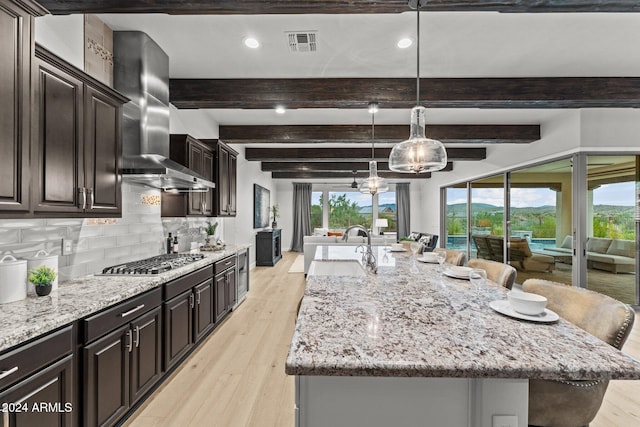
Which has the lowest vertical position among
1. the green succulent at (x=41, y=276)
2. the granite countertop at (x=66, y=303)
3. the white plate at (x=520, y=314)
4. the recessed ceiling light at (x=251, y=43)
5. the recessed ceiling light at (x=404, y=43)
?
the granite countertop at (x=66, y=303)

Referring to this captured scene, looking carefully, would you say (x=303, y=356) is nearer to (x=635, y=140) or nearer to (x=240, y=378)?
(x=240, y=378)

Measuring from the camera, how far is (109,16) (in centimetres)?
236

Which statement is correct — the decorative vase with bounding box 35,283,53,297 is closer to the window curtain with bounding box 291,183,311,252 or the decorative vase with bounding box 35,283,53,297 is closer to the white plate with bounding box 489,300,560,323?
the white plate with bounding box 489,300,560,323

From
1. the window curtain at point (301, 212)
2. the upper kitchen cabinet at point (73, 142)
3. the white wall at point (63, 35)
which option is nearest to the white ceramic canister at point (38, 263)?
the upper kitchen cabinet at point (73, 142)

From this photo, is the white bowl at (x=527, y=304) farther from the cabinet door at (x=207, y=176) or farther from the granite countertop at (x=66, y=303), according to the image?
the cabinet door at (x=207, y=176)

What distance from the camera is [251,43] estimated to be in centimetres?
262

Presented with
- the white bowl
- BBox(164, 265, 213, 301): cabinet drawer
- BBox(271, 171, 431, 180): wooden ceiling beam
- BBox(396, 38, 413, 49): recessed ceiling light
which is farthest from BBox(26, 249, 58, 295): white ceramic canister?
BBox(271, 171, 431, 180): wooden ceiling beam

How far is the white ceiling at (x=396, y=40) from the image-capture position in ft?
7.63

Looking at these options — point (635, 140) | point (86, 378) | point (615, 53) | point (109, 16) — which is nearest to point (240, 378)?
point (86, 378)

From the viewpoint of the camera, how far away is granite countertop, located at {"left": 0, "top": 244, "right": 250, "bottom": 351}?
48.7 inches

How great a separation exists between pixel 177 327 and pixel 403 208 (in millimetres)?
9586

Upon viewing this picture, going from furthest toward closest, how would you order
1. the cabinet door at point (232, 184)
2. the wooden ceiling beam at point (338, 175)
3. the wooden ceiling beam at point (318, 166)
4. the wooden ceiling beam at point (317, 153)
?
1. the wooden ceiling beam at point (338, 175)
2. the wooden ceiling beam at point (318, 166)
3. the wooden ceiling beam at point (317, 153)
4. the cabinet door at point (232, 184)

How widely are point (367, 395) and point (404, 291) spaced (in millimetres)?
820

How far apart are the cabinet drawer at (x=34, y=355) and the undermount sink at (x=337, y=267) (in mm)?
1517
